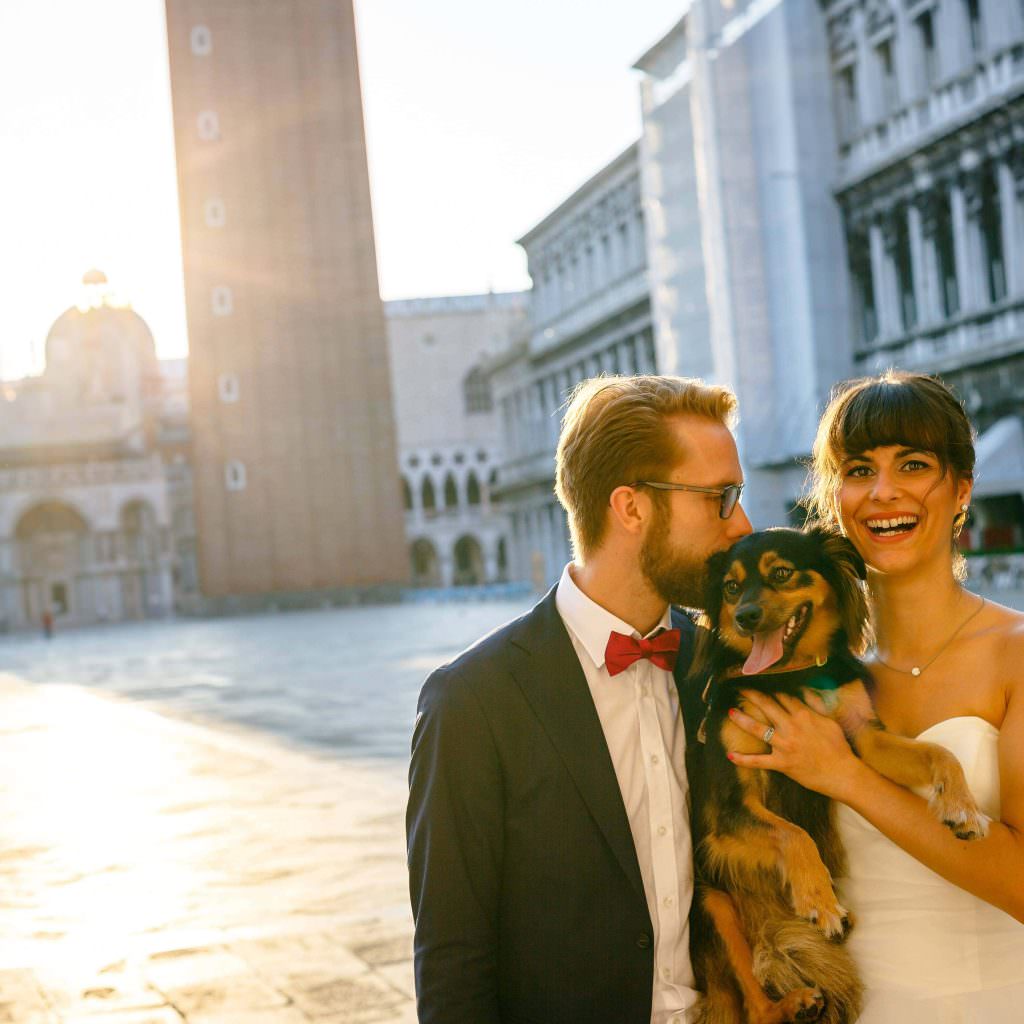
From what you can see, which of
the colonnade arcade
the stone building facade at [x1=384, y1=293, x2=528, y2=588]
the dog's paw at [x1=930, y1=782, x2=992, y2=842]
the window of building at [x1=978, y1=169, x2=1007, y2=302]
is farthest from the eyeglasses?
the stone building facade at [x1=384, y1=293, x2=528, y2=588]

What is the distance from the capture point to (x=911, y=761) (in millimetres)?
2660

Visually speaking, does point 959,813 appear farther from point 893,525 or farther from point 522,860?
point 522,860

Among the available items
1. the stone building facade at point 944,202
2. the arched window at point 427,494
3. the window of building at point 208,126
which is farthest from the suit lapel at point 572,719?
the arched window at point 427,494

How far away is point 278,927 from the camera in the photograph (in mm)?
6176

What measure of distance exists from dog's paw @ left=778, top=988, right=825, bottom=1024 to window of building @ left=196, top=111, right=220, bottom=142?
56.3 metres

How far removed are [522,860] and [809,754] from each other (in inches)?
20.6

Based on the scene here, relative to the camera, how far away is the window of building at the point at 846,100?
31.7 metres

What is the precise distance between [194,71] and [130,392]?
106 feet

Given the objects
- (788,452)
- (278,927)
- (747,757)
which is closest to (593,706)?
(747,757)

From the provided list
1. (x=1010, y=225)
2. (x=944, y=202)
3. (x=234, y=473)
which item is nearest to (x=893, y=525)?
(x=1010, y=225)

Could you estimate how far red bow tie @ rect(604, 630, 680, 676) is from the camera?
8.98 ft

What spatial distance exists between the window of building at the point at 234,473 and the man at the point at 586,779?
180 ft

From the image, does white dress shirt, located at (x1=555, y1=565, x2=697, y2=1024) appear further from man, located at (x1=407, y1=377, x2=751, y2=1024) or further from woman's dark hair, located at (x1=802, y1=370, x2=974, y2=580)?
woman's dark hair, located at (x1=802, y1=370, x2=974, y2=580)

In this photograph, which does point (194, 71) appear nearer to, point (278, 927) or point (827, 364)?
point (827, 364)
